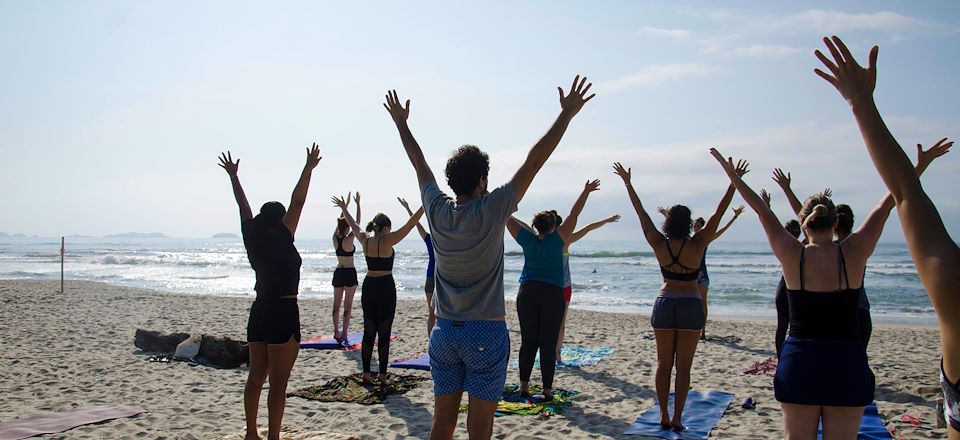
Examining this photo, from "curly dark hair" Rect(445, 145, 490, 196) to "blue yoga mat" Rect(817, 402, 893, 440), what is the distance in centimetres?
375

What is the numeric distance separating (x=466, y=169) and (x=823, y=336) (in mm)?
1873

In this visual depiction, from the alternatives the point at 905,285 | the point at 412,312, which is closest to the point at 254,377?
the point at 412,312

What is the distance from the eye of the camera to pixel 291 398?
644 centimetres

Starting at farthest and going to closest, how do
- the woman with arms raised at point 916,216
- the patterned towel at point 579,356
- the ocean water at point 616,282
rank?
the ocean water at point 616,282, the patterned towel at point 579,356, the woman with arms raised at point 916,216

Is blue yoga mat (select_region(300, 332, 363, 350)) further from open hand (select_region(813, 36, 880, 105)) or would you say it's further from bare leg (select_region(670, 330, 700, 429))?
open hand (select_region(813, 36, 880, 105))

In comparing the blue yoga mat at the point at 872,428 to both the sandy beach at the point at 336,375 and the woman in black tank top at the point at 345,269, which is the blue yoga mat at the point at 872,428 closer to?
the sandy beach at the point at 336,375

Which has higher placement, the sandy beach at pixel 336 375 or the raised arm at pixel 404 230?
the raised arm at pixel 404 230

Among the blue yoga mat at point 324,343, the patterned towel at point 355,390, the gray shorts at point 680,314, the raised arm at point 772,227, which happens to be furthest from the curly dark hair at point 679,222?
the blue yoga mat at point 324,343

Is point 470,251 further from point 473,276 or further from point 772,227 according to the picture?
point 772,227

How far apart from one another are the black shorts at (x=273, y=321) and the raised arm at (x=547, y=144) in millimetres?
2197

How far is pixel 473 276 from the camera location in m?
2.90

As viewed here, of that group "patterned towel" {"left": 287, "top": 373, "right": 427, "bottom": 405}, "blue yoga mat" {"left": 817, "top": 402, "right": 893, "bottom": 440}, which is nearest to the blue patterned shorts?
"blue yoga mat" {"left": 817, "top": 402, "right": 893, "bottom": 440}

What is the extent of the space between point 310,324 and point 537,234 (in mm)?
7858

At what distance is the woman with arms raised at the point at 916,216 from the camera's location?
1.42 metres
